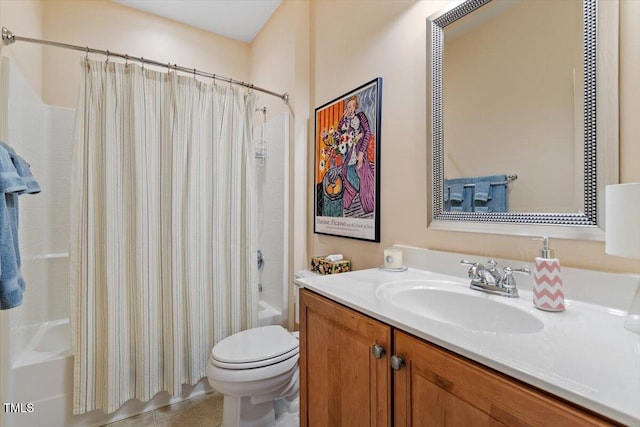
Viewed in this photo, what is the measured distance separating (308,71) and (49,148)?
1941 millimetres

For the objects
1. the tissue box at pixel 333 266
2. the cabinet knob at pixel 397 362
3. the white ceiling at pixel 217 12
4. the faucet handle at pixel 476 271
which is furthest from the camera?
the white ceiling at pixel 217 12

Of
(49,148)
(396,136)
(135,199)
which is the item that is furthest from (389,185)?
(49,148)

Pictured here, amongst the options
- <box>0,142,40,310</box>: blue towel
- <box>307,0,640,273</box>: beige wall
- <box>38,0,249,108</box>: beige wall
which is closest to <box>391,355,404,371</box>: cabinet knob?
<box>307,0,640,273</box>: beige wall

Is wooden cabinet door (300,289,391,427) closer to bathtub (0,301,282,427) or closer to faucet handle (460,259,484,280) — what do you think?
faucet handle (460,259,484,280)

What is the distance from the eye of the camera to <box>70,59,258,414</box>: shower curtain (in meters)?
1.57

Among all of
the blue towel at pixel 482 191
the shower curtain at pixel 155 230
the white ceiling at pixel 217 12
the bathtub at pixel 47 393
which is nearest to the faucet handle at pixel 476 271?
the blue towel at pixel 482 191

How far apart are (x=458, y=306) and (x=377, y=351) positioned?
14.8 inches

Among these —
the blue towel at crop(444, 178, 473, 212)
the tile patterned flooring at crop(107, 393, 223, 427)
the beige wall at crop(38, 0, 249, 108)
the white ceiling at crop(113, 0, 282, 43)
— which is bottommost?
the tile patterned flooring at crop(107, 393, 223, 427)

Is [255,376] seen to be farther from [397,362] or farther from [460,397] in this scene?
[460,397]

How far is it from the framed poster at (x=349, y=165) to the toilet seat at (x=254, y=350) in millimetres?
677

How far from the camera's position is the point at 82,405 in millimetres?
1533

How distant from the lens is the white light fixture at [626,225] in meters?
0.59

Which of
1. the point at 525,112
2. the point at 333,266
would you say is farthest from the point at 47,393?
the point at 525,112

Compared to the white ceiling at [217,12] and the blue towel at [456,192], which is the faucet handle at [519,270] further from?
the white ceiling at [217,12]
